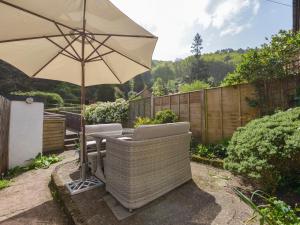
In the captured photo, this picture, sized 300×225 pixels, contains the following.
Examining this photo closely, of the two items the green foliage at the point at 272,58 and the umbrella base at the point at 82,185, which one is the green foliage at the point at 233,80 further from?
the umbrella base at the point at 82,185

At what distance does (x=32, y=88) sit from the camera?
850 inches

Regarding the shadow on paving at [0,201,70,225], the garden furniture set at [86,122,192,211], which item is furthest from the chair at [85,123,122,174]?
the shadow on paving at [0,201,70,225]

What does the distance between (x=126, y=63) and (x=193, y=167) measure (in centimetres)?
277

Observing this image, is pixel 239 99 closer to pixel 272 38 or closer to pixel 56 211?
pixel 272 38

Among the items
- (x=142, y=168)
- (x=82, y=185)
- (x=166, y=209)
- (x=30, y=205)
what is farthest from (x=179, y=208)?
(x=30, y=205)

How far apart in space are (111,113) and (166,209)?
7832 mm

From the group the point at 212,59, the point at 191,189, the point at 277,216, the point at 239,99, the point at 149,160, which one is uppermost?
the point at 212,59

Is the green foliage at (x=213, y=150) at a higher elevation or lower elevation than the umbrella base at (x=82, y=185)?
higher

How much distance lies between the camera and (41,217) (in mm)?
2367

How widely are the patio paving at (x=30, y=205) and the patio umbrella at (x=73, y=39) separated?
568 millimetres

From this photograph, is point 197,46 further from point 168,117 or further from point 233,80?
point 233,80

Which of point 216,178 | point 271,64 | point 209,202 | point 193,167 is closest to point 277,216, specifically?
point 209,202

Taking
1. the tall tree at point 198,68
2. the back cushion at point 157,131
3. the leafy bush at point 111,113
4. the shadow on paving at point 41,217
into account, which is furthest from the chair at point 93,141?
the tall tree at point 198,68

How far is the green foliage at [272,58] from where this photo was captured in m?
3.70
